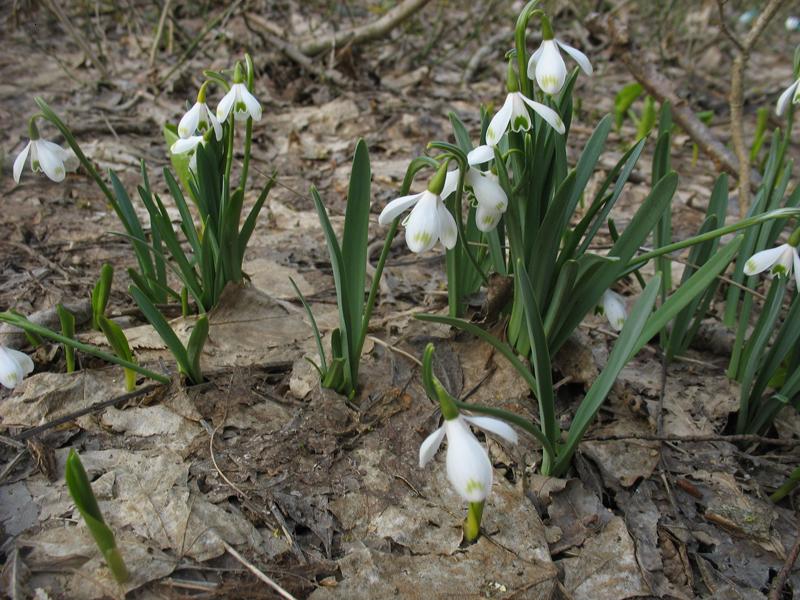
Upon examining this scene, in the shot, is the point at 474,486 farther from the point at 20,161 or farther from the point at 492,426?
the point at 20,161

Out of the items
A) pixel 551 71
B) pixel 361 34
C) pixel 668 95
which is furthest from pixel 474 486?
pixel 361 34

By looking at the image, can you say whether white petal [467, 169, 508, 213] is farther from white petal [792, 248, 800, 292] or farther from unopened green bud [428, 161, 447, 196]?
white petal [792, 248, 800, 292]

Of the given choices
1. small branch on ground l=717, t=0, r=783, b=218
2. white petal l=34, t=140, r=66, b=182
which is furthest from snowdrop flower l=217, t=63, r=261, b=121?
small branch on ground l=717, t=0, r=783, b=218

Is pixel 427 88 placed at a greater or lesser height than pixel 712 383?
greater

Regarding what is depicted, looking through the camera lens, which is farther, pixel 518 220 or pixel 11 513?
A: pixel 518 220

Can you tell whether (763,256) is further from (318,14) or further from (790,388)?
(318,14)

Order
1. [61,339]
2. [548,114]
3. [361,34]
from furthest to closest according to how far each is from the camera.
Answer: [361,34], [61,339], [548,114]

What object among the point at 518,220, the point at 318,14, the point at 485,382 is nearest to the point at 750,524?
the point at 485,382
